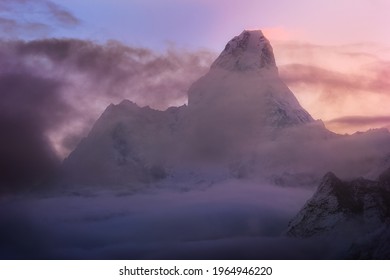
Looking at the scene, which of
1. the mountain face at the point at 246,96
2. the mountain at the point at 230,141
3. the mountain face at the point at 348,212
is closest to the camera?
the mountain face at the point at 348,212

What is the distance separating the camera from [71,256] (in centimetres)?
2305

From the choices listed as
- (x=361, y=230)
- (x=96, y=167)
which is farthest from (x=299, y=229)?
(x=96, y=167)

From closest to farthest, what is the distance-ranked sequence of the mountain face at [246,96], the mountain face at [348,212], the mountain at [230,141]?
the mountain face at [348,212] → the mountain at [230,141] → the mountain face at [246,96]

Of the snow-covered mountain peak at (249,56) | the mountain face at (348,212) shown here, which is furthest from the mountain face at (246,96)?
the mountain face at (348,212)

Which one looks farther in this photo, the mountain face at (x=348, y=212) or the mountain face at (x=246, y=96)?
the mountain face at (x=246, y=96)

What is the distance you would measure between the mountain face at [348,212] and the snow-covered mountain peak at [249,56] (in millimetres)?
25745

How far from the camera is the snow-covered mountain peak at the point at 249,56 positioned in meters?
70.6

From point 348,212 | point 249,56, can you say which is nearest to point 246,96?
point 249,56

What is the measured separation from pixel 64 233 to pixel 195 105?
41.5 m

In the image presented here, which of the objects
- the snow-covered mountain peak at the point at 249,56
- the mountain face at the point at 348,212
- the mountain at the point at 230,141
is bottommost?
the mountain face at the point at 348,212

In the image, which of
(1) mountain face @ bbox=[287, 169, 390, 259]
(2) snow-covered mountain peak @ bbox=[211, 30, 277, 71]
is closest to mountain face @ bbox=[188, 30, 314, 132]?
(2) snow-covered mountain peak @ bbox=[211, 30, 277, 71]

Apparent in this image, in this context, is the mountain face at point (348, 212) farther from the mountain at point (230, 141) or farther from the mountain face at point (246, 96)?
the mountain face at point (246, 96)

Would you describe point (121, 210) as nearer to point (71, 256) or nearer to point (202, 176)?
point (71, 256)

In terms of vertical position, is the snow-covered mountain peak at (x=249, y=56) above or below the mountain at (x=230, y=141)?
above
